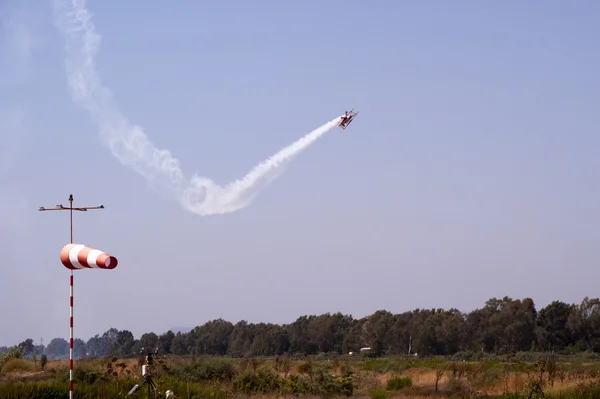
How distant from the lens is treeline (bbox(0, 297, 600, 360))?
8769 cm

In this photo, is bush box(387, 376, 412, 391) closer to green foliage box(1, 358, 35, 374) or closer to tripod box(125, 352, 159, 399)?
tripod box(125, 352, 159, 399)

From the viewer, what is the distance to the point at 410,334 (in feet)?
317

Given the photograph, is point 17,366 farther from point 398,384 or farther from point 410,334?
point 410,334

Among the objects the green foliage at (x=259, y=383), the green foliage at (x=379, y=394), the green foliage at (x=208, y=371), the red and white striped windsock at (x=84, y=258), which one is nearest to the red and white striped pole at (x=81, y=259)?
the red and white striped windsock at (x=84, y=258)

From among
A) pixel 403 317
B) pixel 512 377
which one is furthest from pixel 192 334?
pixel 512 377

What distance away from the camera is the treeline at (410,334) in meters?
87.7

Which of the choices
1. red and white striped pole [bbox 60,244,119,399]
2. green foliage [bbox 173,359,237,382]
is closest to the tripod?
red and white striped pole [bbox 60,244,119,399]

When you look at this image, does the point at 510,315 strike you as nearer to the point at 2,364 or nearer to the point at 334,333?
the point at 334,333

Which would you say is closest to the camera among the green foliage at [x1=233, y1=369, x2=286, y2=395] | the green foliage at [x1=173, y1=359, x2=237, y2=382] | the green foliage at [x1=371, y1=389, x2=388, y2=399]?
the green foliage at [x1=233, y1=369, x2=286, y2=395]

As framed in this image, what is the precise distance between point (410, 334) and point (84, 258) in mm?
80357

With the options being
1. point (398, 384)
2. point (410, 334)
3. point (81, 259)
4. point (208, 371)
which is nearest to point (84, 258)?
point (81, 259)

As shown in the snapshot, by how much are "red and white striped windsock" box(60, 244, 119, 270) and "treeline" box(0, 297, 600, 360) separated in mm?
62161

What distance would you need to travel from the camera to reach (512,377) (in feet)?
117

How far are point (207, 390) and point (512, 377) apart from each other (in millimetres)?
16290
